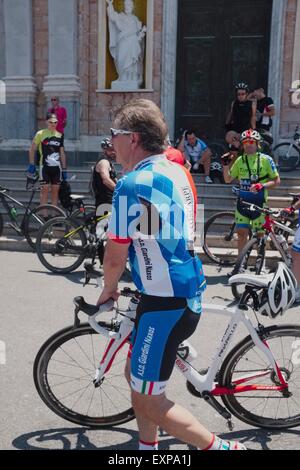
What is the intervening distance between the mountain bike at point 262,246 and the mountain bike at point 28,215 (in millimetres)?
3023

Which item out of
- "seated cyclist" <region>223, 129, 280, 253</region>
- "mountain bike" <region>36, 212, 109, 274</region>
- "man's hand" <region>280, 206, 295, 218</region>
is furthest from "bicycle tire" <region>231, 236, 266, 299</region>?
"mountain bike" <region>36, 212, 109, 274</region>

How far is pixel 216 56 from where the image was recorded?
13086 mm

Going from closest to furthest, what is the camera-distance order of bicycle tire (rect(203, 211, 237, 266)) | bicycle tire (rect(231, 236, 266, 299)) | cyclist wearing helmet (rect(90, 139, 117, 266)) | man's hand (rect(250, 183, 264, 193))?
bicycle tire (rect(231, 236, 266, 299)) → man's hand (rect(250, 183, 264, 193)) → cyclist wearing helmet (rect(90, 139, 117, 266)) → bicycle tire (rect(203, 211, 237, 266))

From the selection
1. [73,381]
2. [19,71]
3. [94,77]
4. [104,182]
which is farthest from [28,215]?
[19,71]

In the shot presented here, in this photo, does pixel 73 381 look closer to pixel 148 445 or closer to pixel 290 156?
pixel 148 445

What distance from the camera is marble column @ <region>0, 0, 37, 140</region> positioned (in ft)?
42.7

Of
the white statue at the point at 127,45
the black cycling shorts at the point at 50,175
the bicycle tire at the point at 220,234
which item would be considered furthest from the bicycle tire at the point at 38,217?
the white statue at the point at 127,45

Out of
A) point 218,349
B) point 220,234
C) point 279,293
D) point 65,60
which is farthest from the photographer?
point 65,60

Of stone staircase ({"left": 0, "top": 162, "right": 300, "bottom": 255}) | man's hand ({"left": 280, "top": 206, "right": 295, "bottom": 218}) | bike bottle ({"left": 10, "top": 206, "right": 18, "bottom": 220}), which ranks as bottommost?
bike bottle ({"left": 10, "top": 206, "right": 18, "bottom": 220})

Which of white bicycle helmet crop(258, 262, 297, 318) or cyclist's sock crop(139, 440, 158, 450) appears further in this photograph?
white bicycle helmet crop(258, 262, 297, 318)

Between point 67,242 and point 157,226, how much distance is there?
16.5 ft

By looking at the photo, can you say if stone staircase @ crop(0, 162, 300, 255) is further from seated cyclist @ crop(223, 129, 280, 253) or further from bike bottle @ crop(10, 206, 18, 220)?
seated cyclist @ crop(223, 129, 280, 253)

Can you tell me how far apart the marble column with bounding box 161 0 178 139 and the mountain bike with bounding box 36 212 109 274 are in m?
6.44

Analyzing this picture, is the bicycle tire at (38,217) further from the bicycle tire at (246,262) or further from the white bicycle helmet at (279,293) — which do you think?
the white bicycle helmet at (279,293)
